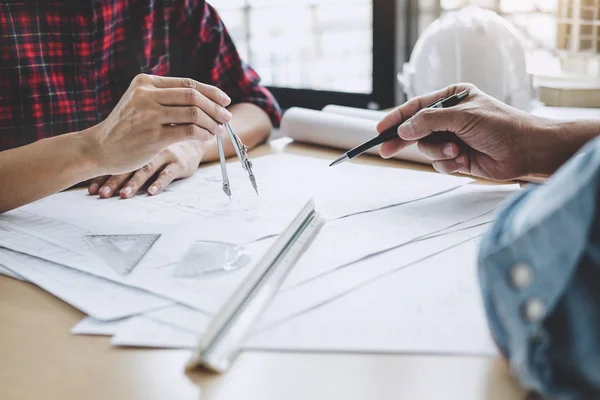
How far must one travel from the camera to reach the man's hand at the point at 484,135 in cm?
97

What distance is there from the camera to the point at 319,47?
2045 millimetres

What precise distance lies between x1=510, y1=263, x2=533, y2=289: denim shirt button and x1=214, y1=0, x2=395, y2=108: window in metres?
1.39

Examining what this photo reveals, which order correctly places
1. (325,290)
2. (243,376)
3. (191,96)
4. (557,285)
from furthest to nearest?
(191,96)
(325,290)
(243,376)
(557,285)

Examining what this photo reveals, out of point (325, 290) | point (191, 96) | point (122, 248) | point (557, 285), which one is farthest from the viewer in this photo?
point (191, 96)

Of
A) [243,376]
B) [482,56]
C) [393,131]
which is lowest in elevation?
[243,376]

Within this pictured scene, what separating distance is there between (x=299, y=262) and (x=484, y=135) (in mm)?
416

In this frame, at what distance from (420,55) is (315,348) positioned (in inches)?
38.3

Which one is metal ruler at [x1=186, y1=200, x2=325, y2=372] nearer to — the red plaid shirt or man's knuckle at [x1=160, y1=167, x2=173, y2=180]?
man's knuckle at [x1=160, y1=167, x2=173, y2=180]

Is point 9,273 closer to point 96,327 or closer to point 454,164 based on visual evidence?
point 96,327

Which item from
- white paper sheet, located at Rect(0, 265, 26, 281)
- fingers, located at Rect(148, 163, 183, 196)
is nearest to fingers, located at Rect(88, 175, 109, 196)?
fingers, located at Rect(148, 163, 183, 196)

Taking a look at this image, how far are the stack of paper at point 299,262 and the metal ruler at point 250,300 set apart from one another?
0.05ft

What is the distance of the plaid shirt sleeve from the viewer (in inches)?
59.4

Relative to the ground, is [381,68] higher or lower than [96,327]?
higher

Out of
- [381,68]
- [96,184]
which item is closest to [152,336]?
[96,184]
